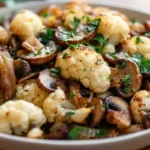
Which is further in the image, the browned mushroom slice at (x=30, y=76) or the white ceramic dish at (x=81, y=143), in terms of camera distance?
the browned mushroom slice at (x=30, y=76)

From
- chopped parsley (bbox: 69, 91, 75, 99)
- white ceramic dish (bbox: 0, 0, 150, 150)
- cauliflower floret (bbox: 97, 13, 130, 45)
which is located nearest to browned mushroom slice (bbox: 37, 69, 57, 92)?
chopped parsley (bbox: 69, 91, 75, 99)

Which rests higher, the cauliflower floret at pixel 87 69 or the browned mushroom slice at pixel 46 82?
the cauliflower floret at pixel 87 69

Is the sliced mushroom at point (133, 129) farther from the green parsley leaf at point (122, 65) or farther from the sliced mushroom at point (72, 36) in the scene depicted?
the sliced mushroom at point (72, 36)

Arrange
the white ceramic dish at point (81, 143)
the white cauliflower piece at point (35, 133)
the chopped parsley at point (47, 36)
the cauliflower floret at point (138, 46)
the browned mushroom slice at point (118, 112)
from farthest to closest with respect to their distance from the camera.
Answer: the chopped parsley at point (47, 36) → the cauliflower floret at point (138, 46) → the browned mushroom slice at point (118, 112) → the white cauliflower piece at point (35, 133) → the white ceramic dish at point (81, 143)

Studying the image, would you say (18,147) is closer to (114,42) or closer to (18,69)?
(18,69)

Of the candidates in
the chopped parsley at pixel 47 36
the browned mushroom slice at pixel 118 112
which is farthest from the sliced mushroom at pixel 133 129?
the chopped parsley at pixel 47 36

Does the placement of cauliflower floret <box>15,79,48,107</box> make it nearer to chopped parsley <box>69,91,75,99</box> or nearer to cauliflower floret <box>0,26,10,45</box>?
chopped parsley <box>69,91,75,99</box>

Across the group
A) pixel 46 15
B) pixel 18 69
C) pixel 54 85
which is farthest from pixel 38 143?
pixel 46 15

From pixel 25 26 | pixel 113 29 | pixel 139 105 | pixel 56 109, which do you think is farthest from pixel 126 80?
pixel 25 26
